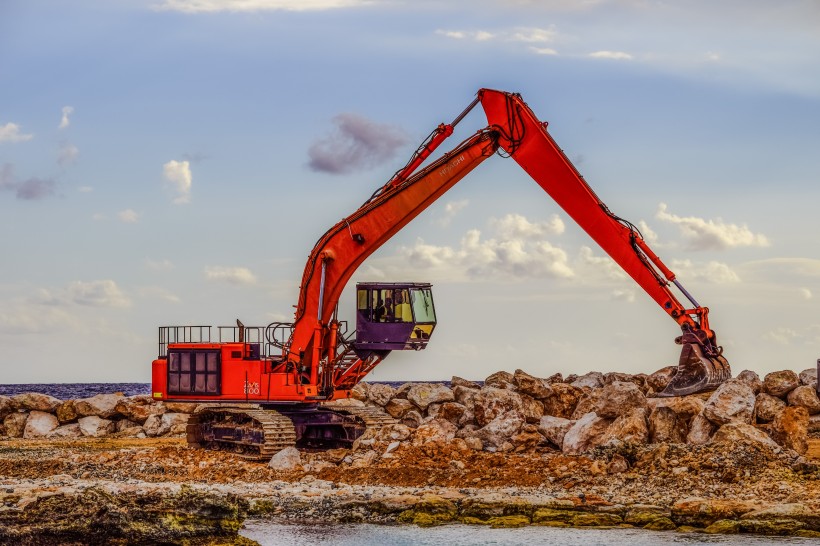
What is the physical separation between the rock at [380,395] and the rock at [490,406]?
4.17 meters

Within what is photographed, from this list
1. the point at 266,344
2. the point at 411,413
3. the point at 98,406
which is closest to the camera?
the point at 266,344

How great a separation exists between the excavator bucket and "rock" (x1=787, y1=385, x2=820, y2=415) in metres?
4.30

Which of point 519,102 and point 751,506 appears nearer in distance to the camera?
point 751,506

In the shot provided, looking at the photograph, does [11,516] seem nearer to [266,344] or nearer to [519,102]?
[266,344]

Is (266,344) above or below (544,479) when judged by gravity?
above

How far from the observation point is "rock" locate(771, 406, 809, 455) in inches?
760

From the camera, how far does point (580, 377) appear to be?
101 ft

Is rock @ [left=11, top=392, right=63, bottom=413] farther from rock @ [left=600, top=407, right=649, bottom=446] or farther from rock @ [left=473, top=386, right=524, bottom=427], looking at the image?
rock @ [left=600, top=407, right=649, bottom=446]

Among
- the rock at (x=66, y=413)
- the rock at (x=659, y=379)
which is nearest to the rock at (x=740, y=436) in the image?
the rock at (x=659, y=379)

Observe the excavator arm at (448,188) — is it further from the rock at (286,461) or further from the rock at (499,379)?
the rock at (499,379)

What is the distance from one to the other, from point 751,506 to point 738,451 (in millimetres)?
1786

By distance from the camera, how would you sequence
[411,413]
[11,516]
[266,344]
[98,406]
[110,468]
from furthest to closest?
[98,406] → [411,413] → [266,344] → [110,468] → [11,516]

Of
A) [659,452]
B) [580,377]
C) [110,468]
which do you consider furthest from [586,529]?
[580,377]

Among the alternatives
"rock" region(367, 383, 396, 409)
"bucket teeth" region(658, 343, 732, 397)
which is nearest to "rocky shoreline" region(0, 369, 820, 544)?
"bucket teeth" region(658, 343, 732, 397)
